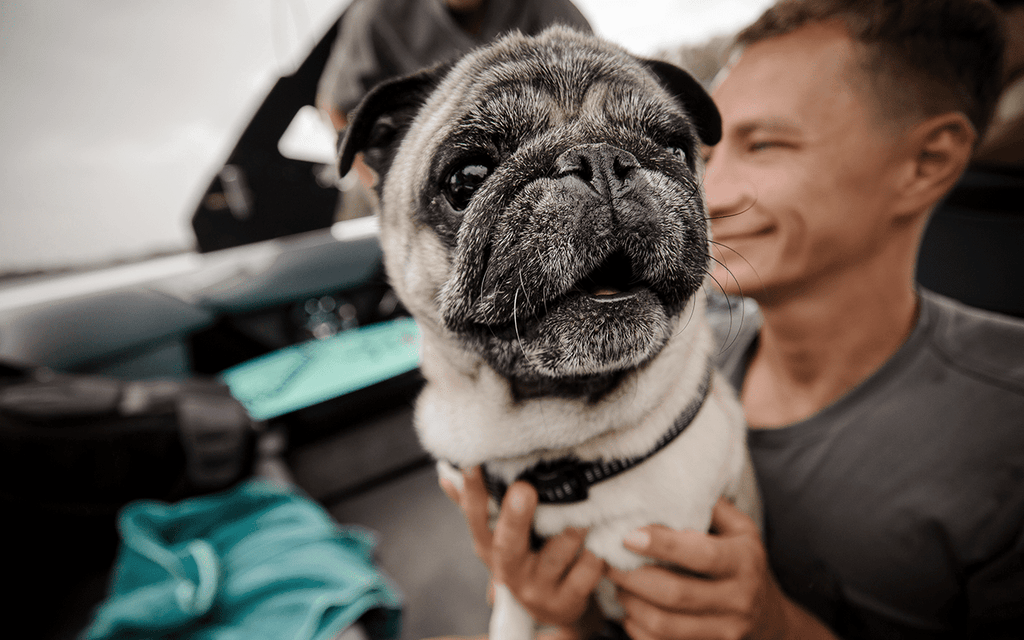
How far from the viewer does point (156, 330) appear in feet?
7.31

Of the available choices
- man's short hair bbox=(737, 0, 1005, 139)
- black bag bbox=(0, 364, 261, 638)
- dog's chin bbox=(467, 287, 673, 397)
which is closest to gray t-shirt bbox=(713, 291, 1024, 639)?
man's short hair bbox=(737, 0, 1005, 139)

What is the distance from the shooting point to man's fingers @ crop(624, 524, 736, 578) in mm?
635

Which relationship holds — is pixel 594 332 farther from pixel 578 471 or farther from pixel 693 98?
pixel 693 98

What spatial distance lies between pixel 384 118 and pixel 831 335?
0.94m

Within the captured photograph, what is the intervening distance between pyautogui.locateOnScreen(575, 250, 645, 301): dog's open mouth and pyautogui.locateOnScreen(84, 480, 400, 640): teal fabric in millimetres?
1241

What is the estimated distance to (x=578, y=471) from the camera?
2.27 feet

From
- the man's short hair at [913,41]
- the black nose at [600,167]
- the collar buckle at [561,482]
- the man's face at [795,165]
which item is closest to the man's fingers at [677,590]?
the collar buckle at [561,482]

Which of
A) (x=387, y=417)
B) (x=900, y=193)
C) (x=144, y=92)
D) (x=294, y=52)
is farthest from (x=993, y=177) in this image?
(x=144, y=92)

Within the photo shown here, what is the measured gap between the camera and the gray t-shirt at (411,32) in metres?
0.70

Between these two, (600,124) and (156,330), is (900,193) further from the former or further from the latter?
(156,330)

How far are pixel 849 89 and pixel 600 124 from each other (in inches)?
13.5

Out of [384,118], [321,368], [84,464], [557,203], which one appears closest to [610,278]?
[557,203]

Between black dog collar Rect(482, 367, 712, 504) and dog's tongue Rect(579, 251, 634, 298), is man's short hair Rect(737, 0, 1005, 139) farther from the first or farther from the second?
black dog collar Rect(482, 367, 712, 504)

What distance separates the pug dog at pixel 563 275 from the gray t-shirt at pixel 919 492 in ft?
0.44
